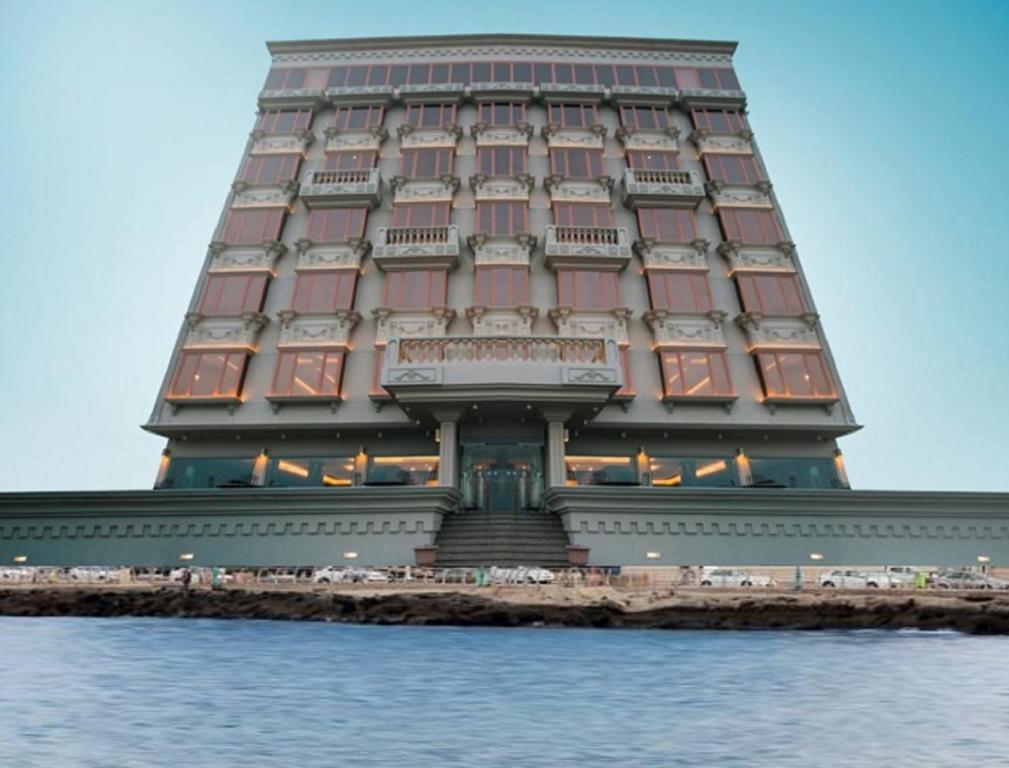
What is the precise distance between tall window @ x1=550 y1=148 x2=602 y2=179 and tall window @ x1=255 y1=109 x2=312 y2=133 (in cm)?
1526

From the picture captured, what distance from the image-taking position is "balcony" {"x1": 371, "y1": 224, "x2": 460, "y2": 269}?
31750 mm

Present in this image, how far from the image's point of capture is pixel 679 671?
928 cm

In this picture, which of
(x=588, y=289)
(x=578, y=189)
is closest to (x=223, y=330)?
(x=588, y=289)

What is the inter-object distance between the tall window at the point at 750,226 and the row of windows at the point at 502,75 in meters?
10.8

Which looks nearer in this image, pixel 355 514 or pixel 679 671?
pixel 679 671

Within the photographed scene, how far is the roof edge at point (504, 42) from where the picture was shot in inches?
1602

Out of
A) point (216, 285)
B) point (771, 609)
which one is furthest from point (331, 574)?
point (216, 285)

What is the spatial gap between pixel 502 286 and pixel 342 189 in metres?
10.8

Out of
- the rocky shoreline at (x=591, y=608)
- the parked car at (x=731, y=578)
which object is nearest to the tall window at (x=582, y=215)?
the parked car at (x=731, y=578)

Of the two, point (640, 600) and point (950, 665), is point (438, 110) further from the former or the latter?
point (950, 665)

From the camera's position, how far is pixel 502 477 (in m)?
27.5

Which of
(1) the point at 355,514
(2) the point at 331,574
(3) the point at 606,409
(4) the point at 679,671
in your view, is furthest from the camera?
(3) the point at 606,409

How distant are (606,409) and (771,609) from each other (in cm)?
1525

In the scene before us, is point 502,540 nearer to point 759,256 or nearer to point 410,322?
point 410,322
